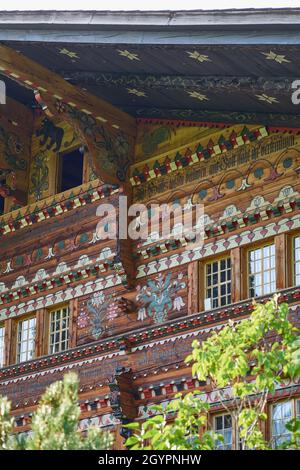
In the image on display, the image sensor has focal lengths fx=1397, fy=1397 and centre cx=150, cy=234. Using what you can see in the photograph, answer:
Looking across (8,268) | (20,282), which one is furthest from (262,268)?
(8,268)

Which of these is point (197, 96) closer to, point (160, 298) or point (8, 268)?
point (160, 298)

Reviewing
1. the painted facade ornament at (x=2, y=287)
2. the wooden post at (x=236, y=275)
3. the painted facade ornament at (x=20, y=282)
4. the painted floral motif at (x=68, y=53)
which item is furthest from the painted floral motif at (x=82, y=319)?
the painted floral motif at (x=68, y=53)

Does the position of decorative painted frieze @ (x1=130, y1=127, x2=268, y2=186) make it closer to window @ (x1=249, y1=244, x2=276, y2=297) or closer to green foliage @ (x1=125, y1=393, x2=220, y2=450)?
window @ (x1=249, y1=244, x2=276, y2=297)

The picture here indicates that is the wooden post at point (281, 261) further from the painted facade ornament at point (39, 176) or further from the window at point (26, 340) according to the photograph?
the painted facade ornament at point (39, 176)

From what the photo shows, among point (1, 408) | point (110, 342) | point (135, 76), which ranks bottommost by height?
point (1, 408)

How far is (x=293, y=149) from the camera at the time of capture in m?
22.5

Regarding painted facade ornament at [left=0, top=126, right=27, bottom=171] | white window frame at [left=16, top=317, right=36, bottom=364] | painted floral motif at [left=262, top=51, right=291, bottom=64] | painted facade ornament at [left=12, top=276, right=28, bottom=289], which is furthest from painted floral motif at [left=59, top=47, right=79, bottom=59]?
white window frame at [left=16, top=317, right=36, bottom=364]

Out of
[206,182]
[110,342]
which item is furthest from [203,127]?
[110,342]

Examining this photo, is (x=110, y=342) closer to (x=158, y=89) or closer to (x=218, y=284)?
(x=218, y=284)

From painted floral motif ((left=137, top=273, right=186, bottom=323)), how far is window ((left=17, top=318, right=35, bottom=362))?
115 inches

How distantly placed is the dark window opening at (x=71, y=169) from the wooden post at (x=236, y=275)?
519 cm

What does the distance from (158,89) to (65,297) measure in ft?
14.7

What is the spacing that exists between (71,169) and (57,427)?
14.6m

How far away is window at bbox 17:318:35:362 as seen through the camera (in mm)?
26062
